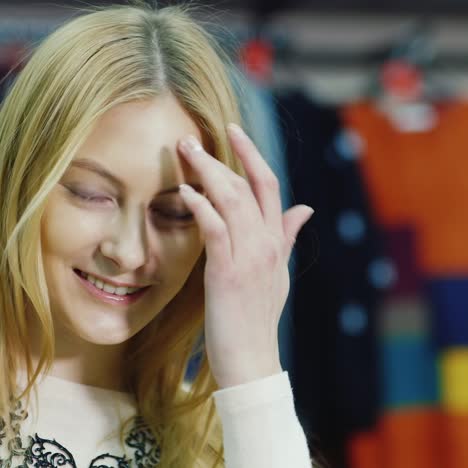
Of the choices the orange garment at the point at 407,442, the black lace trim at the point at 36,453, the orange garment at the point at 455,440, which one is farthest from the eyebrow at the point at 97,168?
the orange garment at the point at 455,440

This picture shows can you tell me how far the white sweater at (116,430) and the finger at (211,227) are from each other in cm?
10

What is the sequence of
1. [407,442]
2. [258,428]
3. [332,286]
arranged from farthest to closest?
[407,442]
[332,286]
[258,428]

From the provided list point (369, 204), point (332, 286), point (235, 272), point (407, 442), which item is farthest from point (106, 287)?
point (407, 442)

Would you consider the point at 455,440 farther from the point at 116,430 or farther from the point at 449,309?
the point at 116,430

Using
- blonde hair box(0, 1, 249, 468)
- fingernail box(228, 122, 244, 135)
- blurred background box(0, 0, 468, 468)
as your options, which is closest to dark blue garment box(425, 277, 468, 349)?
blurred background box(0, 0, 468, 468)

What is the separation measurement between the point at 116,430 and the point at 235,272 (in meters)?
0.20

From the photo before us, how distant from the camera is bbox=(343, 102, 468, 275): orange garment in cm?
183

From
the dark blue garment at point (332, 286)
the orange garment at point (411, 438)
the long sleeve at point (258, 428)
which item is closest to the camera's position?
the long sleeve at point (258, 428)

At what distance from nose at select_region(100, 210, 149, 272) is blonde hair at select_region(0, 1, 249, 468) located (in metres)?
0.06

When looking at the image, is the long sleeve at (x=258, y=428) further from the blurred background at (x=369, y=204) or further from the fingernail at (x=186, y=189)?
the blurred background at (x=369, y=204)

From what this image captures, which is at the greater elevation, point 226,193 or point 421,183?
point 226,193

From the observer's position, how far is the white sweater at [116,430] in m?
0.72

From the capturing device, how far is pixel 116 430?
817mm

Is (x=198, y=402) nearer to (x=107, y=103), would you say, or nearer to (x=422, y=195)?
(x=107, y=103)
